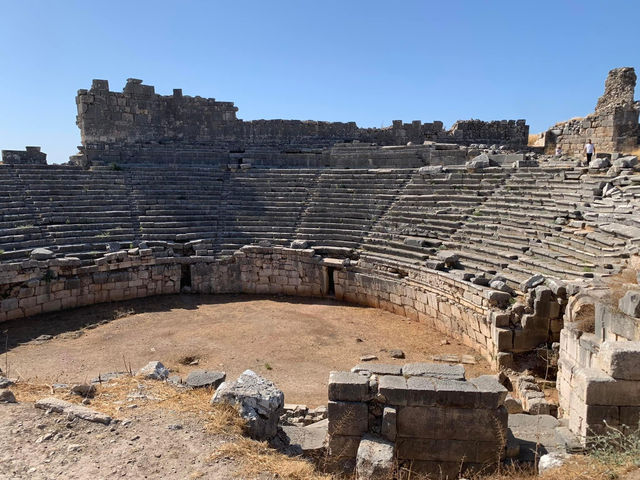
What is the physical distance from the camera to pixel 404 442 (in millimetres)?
5727

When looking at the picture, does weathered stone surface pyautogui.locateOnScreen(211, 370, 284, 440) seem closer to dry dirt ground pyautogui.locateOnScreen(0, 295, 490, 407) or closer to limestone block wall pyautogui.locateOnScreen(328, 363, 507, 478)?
limestone block wall pyautogui.locateOnScreen(328, 363, 507, 478)

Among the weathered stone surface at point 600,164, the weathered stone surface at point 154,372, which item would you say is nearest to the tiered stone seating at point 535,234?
the weathered stone surface at point 600,164

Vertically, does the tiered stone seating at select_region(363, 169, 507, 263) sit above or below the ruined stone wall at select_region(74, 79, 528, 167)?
below

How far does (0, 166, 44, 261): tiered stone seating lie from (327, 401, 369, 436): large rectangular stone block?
1155 cm

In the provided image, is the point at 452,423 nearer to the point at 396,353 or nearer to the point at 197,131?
the point at 396,353

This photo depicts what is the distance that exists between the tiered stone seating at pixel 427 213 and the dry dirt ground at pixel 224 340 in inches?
82.2

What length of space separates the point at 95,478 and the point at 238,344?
6.70 metres

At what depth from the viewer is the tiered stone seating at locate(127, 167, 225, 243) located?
625 inches

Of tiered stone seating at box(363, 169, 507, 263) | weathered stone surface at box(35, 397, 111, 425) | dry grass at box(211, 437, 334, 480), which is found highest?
tiered stone seating at box(363, 169, 507, 263)

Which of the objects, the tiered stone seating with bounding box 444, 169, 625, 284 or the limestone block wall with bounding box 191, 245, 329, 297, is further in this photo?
the limestone block wall with bounding box 191, 245, 329, 297

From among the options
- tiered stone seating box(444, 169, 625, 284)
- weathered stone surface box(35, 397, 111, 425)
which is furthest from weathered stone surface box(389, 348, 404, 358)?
weathered stone surface box(35, 397, 111, 425)

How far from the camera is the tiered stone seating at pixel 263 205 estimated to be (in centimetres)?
1617

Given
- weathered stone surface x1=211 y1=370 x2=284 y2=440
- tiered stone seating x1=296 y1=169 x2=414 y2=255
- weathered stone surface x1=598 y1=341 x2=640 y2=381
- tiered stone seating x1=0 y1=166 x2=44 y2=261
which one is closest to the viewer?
weathered stone surface x1=598 y1=341 x2=640 y2=381

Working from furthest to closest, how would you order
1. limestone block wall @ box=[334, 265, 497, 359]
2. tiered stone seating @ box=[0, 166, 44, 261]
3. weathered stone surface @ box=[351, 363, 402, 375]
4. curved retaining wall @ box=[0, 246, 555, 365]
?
tiered stone seating @ box=[0, 166, 44, 261]
limestone block wall @ box=[334, 265, 497, 359]
curved retaining wall @ box=[0, 246, 555, 365]
weathered stone surface @ box=[351, 363, 402, 375]
